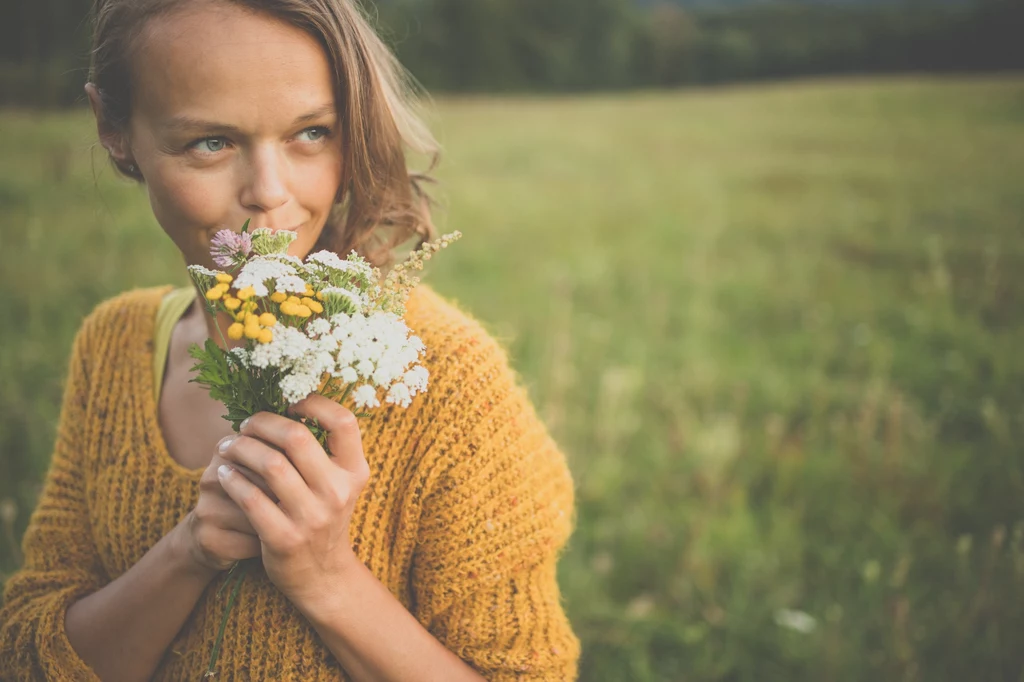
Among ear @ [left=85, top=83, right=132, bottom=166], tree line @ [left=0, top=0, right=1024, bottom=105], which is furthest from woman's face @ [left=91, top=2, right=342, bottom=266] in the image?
tree line @ [left=0, top=0, right=1024, bottom=105]

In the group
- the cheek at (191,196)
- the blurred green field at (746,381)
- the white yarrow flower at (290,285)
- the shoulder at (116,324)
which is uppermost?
the cheek at (191,196)

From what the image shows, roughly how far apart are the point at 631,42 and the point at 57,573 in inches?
1340

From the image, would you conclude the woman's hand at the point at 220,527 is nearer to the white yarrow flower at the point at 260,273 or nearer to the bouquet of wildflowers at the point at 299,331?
the bouquet of wildflowers at the point at 299,331

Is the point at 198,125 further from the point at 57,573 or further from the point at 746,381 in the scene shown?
the point at 746,381

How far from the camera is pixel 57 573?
1655mm

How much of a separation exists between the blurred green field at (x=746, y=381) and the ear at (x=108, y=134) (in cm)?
21

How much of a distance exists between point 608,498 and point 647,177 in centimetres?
827

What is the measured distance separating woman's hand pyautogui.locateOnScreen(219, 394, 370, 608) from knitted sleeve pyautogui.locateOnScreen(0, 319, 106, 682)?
72cm

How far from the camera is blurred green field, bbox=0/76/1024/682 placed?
282 centimetres

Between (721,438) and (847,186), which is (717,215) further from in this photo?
(721,438)

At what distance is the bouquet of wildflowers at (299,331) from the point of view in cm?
98

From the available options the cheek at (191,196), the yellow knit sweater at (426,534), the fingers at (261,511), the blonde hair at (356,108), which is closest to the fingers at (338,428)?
the fingers at (261,511)

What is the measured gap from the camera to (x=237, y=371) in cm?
112

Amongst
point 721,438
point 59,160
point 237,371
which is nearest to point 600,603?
point 721,438
